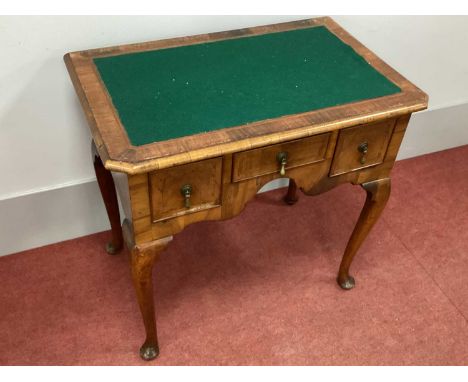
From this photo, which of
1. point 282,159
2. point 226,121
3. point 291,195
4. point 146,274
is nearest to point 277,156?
point 282,159

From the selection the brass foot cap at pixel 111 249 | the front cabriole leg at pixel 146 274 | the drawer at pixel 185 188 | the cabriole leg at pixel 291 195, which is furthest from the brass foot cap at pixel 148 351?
the cabriole leg at pixel 291 195

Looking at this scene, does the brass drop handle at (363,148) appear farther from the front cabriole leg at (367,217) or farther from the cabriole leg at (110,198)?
the cabriole leg at (110,198)

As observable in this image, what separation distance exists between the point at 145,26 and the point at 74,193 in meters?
0.62

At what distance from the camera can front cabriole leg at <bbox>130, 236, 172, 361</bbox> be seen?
117 cm

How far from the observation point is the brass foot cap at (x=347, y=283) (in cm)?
170

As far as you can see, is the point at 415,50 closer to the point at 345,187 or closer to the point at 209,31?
the point at 345,187

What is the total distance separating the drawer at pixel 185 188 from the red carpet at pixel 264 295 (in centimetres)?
59

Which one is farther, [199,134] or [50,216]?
[50,216]

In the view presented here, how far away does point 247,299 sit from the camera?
1.67m

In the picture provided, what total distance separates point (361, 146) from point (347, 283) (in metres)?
0.63

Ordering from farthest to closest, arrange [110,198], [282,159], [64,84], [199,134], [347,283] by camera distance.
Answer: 1. [347,283]
2. [110,198]
3. [64,84]
4. [282,159]
5. [199,134]

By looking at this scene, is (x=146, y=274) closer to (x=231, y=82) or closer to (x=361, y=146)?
(x=231, y=82)

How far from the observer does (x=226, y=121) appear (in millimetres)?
1089
